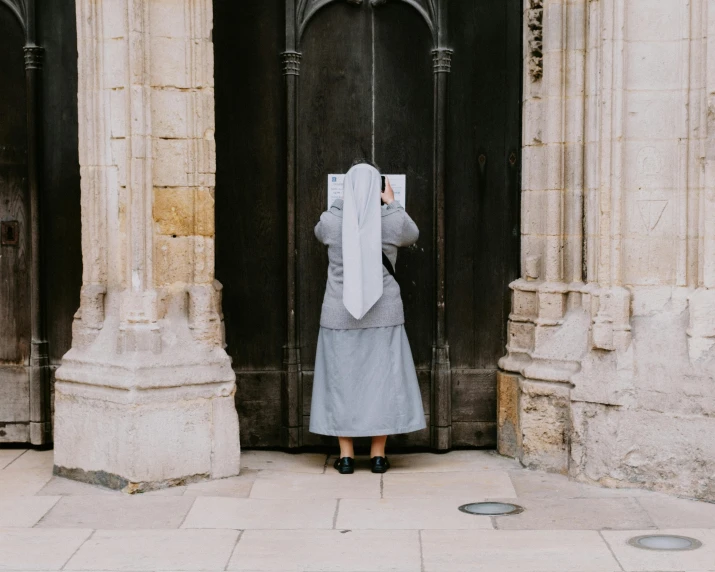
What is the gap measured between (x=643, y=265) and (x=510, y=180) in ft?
3.85

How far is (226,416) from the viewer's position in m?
6.54

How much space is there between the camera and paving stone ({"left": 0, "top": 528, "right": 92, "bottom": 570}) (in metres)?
5.03

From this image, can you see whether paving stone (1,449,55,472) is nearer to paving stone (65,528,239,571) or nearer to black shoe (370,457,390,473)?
paving stone (65,528,239,571)

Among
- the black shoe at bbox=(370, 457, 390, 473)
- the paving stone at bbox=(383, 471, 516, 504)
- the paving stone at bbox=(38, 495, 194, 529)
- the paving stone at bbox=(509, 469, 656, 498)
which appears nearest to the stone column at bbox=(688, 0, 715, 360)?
the paving stone at bbox=(509, 469, 656, 498)

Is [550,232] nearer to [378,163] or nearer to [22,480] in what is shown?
[378,163]

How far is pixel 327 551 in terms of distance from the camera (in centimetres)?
523

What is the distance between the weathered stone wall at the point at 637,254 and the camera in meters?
6.19

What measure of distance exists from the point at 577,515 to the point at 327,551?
135 cm

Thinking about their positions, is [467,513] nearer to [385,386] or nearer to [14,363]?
[385,386]

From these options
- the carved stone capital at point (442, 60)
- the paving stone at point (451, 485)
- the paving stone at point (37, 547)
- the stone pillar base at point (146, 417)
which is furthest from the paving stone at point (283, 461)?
the carved stone capital at point (442, 60)

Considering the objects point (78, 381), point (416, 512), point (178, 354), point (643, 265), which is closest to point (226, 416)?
point (178, 354)

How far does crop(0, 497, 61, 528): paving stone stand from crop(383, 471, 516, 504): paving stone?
173 cm

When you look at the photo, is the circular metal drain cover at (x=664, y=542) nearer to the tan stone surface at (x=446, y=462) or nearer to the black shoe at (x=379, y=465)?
the tan stone surface at (x=446, y=462)

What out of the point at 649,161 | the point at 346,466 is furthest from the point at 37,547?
the point at 649,161
